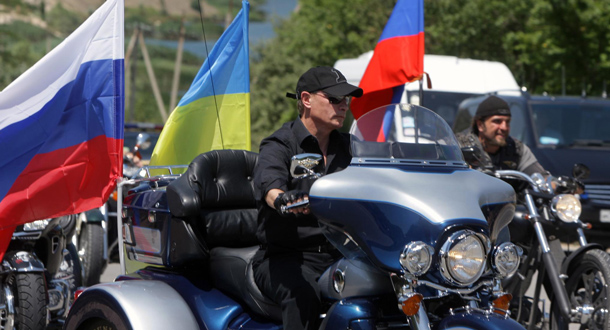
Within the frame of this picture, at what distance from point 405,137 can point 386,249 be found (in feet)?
1.87

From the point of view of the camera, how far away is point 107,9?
507 centimetres

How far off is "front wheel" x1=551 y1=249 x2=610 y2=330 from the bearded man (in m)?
0.84

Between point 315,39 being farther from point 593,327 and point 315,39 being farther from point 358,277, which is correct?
point 358,277

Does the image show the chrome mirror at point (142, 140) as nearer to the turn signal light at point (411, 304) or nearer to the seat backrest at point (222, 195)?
the seat backrest at point (222, 195)

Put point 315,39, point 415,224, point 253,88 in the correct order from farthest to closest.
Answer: point 253,88
point 315,39
point 415,224

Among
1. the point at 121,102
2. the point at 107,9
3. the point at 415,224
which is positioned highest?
the point at 107,9

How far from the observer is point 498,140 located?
657cm

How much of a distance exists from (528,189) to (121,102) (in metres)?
2.81

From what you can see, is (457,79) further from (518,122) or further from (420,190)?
(420,190)

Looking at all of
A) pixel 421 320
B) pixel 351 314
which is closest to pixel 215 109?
pixel 351 314

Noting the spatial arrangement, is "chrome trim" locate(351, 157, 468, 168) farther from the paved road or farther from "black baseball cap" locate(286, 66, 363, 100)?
the paved road

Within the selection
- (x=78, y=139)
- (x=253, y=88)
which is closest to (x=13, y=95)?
(x=78, y=139)

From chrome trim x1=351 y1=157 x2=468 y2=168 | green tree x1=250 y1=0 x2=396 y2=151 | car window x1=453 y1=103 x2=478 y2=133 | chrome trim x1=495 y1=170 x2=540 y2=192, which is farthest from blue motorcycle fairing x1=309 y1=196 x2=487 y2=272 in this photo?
green tree x1=250 y1=0 x2=396 y2=151

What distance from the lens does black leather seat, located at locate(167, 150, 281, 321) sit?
441cm
